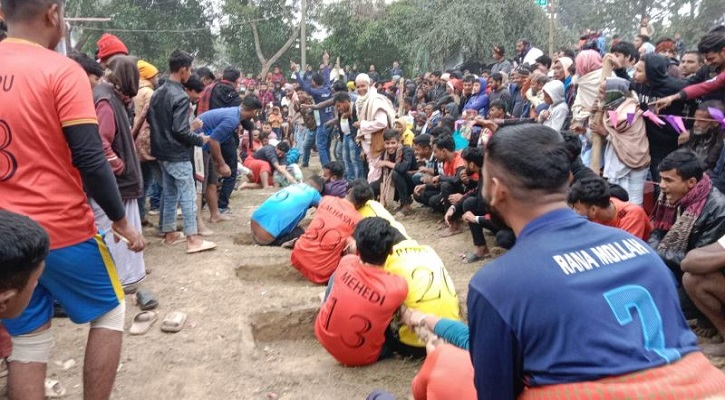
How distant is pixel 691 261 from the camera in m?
3.51

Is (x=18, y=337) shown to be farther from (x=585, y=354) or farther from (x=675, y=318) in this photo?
(x=675, y=318)

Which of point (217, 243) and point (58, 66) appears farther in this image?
point (217, 243)

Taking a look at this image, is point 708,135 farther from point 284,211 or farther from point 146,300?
point 146,300

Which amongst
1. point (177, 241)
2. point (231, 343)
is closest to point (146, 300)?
point (231, 343)

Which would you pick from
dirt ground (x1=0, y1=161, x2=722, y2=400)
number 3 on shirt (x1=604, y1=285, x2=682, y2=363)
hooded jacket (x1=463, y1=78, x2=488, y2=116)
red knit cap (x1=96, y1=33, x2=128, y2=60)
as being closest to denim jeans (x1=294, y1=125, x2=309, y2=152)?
hooded jacket (x1=463, y1=78, x2=488, y2=116)

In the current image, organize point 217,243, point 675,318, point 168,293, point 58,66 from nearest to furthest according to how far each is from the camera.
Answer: point 675,318
point 58,66
point 168,293
point 217,243

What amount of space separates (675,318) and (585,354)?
0.31m

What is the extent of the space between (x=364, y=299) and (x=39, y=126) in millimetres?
Answer: 2004

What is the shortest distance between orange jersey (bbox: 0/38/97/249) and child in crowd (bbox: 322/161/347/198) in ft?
15.5

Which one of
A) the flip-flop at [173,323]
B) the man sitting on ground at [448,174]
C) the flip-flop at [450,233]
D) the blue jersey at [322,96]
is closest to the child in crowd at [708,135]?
the man sitting on ground at [448,174]

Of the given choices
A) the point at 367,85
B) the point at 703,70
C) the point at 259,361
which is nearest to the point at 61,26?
the point at 259,361

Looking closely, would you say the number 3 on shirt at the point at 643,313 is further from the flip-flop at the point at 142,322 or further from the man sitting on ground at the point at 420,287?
the flip-flop at the point at 142,322

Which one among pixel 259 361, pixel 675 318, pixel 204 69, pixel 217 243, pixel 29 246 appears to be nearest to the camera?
pixel 675 318

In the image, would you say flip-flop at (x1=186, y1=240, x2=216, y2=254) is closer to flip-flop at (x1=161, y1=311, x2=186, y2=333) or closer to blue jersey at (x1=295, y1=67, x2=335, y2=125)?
flip-flop at (x1=161, y1=311, x2=186, y2=333)
